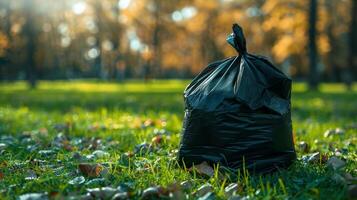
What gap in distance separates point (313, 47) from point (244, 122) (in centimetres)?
1901

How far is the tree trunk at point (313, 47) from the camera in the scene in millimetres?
20734

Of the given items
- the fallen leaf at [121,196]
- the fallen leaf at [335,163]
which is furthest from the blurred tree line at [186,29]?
the fallen leaf at [121,196]

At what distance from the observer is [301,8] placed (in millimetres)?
24203

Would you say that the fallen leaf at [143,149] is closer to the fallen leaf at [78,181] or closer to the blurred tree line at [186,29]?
the fallen leaf at [78,181]

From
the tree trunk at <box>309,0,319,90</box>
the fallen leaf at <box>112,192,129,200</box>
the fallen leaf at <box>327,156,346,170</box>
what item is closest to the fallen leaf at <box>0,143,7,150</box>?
the fallen leaf at <box>112,192,129,200</box>

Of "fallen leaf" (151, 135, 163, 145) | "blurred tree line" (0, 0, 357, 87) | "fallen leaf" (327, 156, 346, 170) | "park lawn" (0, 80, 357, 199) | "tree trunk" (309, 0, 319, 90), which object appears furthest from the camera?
"blurred tree line" (0, 0, 357, 87)

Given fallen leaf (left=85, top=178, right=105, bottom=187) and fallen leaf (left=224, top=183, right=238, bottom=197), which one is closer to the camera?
fallen leaf (left=224, top=183, right=238, bottom=197)

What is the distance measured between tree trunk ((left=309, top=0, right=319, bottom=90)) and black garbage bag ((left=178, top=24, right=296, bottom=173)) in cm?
1856

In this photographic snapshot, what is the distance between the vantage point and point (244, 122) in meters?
3.13

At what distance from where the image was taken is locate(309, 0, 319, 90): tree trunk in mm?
20734

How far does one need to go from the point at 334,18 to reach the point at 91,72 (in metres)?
46.3

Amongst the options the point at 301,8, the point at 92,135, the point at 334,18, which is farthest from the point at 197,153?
the point at 334,18

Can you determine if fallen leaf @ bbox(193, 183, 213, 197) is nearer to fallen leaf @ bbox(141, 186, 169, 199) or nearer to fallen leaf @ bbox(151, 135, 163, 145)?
fallen leaf @ bbox(141, 186, 169, 199)

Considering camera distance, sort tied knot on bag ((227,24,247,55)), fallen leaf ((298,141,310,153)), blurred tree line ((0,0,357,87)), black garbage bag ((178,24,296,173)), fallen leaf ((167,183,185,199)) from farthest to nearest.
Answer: blurred tree line ((0,0,357,87)) → fallen leaf ((298,141,310,153)) → tied knot on bag ((227,24,247,55)) → black garbage bag ((178,24,296,173)) → fallen leaf ((167,183,185,199))
